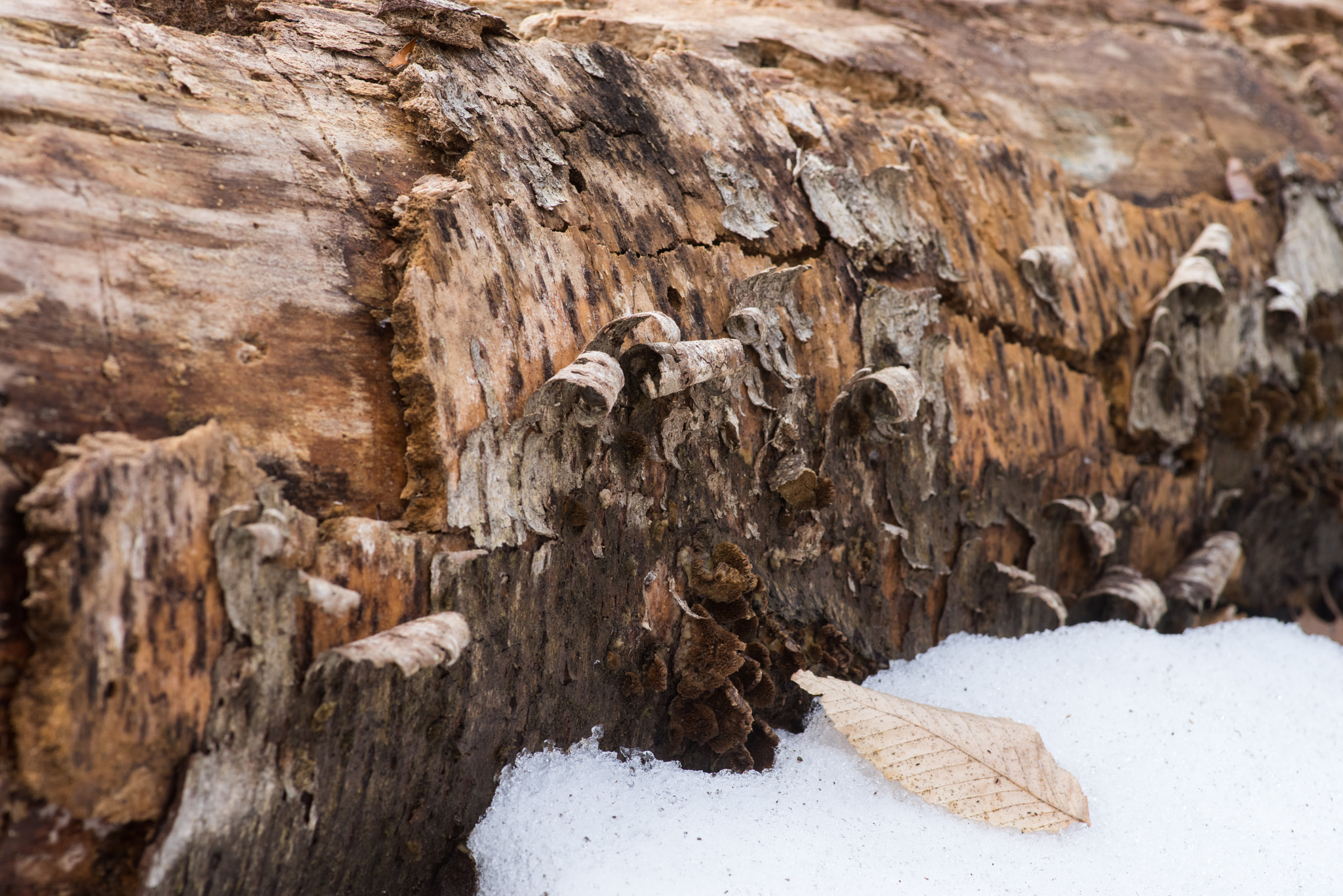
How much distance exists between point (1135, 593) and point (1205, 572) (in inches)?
20.1

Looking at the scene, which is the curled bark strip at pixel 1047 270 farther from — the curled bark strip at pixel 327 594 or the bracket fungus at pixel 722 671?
the curled bark strip at pixel 327 594

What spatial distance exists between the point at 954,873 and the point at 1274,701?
57.3 inches

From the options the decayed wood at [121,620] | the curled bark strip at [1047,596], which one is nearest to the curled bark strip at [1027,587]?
the curled bark strip at [1047,596]

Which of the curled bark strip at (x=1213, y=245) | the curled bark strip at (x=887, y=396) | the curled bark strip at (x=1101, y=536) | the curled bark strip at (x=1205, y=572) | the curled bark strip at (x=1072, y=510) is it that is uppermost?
the curled bark strip at (x=1213, y=245)

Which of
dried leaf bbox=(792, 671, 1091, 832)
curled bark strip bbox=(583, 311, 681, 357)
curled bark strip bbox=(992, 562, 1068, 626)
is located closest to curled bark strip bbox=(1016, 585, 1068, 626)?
curled bark strip bbox=(992, 562, 1068, 626)

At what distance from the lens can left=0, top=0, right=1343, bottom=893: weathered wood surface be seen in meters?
1.23

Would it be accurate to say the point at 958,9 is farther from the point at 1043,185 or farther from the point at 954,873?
the point at 954,873

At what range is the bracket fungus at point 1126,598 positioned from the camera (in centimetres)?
278

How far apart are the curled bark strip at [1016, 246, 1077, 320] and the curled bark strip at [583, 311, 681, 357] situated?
56.7 inches

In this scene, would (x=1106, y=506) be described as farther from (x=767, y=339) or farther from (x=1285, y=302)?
(x=767, y=339)

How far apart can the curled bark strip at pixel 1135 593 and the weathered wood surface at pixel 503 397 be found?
0.05 meters

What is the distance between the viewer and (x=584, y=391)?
1.56m

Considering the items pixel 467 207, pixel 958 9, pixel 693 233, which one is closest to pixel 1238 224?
pixel 958 9

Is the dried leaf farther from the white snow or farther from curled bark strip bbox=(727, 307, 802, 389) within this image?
curled bark strip bbox=(727, 307, 802, 389)
